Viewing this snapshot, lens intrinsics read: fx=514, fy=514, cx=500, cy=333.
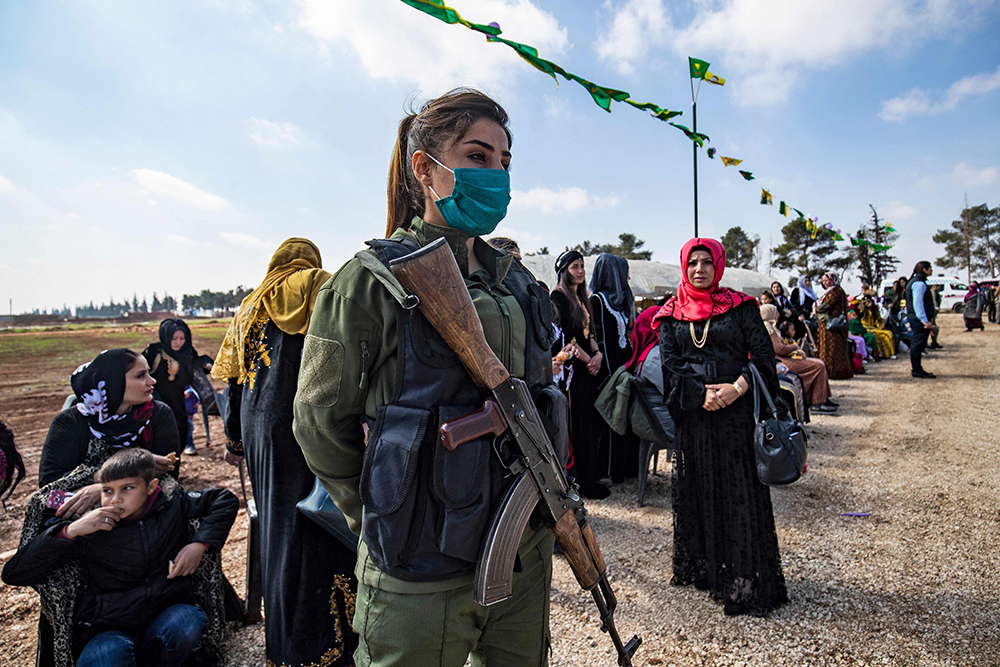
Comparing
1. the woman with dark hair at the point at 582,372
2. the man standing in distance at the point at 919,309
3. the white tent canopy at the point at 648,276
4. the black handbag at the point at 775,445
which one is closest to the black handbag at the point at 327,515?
the black handbag at the point at 775,445

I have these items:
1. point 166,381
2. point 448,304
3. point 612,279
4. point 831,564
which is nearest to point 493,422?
point 448,304

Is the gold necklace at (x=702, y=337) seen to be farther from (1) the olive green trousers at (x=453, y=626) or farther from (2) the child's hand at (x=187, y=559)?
(2) the child's hand at (x=187, y=559)

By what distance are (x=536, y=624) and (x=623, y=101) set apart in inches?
180

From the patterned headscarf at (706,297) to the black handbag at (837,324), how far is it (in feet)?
27.3

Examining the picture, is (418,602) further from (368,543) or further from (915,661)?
(915,661)

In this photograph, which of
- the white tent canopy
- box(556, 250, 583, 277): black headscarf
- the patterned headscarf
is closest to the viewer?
the patterned headscarf

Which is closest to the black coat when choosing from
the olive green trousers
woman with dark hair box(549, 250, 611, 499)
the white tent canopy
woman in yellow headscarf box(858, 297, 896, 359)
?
the olive green trousers

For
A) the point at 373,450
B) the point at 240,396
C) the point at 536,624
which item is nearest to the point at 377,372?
the point at 373,450

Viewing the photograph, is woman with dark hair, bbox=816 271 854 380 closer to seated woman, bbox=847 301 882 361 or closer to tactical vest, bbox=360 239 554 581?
seated woman, bbox=847 301 882 361

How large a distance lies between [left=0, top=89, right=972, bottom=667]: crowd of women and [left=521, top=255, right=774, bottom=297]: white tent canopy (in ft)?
62.1

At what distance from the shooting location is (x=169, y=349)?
5.21 m

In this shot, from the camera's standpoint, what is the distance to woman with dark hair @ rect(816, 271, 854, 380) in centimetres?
931

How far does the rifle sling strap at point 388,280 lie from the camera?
3.65ft

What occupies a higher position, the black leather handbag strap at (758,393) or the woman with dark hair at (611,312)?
the woman with dark hair at (611,312)
